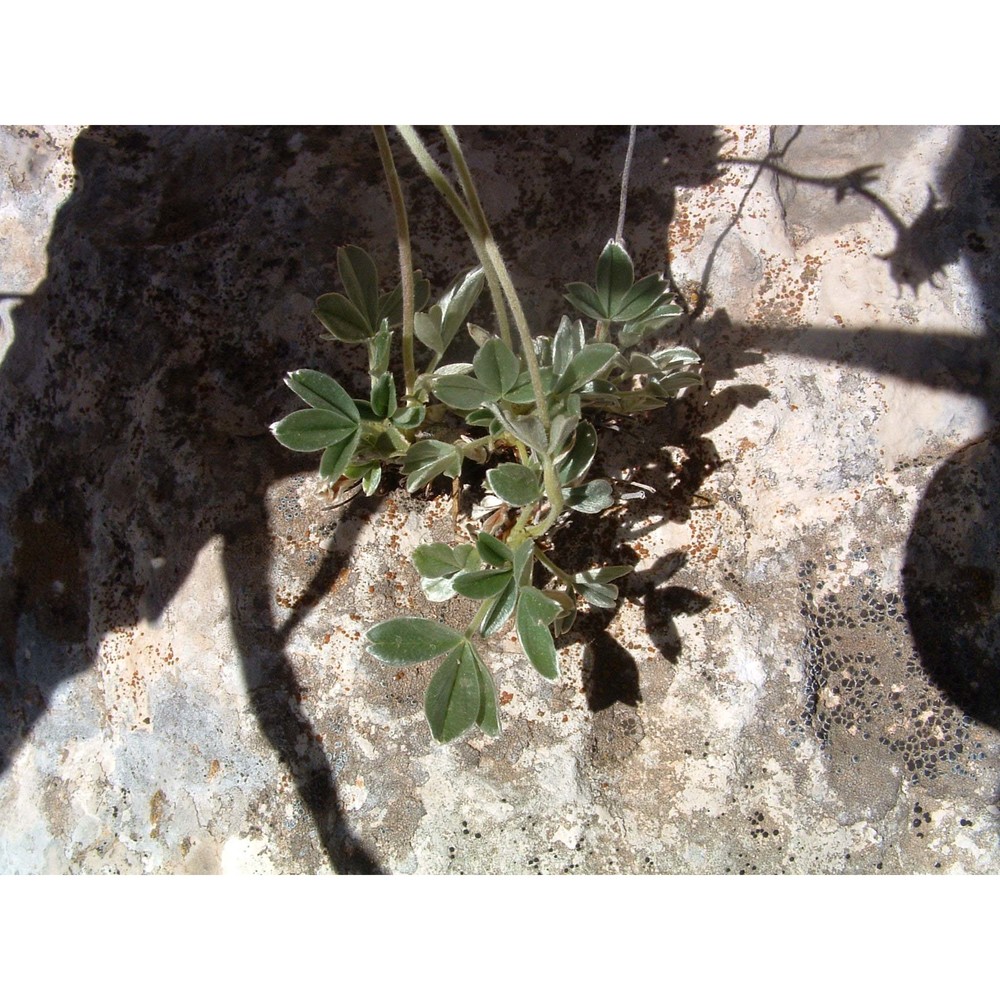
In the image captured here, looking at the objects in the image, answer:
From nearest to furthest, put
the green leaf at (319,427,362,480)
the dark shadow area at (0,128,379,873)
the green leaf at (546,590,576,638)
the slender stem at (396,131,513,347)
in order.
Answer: the slender stem at (396,131,513,347) < the green leaf at (319,427,362,480) < the green leaf at (546,590,576,638) < the dark shadow area at (0,128,379,873)

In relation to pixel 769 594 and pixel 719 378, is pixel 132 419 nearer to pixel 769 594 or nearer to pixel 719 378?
pixel 719 378

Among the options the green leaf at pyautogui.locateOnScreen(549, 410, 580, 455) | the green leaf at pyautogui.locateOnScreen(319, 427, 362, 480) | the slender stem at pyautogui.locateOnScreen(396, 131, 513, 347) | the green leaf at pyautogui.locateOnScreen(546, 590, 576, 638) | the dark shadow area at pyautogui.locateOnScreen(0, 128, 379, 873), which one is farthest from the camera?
the dark shadow area at pyautogui.locateOnScreen(0, 128, 379, 873)

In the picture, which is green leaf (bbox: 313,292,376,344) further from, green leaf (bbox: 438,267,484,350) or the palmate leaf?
the palmate leaf

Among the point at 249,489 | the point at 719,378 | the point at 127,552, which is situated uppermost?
the point at 719,378

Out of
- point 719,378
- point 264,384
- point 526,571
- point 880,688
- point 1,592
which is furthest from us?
point 1,592

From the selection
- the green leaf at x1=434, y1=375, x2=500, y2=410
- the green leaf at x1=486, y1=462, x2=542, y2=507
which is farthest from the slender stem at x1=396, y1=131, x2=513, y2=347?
the green leaf at x1=486, y1=462, x2=542, y2=507

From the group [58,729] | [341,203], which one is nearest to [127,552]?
[58,729]

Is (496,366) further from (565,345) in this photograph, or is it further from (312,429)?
(312,429)
